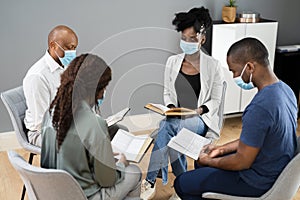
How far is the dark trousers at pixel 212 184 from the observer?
186cm

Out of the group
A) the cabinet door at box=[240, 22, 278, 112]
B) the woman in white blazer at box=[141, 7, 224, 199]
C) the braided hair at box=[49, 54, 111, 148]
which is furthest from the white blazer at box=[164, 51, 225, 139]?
the cabinet door at box=[240, 22, 278, 112]

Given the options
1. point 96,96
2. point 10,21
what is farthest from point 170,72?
point 10,21

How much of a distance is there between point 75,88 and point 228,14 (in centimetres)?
232

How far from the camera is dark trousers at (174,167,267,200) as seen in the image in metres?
1.86

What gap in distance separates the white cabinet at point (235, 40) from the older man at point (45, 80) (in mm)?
1516

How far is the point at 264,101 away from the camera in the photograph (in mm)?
1746

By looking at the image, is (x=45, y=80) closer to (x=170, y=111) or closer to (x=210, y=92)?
(x=170, y=111)

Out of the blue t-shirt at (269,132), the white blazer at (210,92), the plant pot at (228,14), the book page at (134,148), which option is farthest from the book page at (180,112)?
the plant pot at (228,14)

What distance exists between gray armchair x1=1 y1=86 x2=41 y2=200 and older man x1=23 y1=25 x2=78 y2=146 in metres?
0.04

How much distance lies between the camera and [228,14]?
12.0 ft

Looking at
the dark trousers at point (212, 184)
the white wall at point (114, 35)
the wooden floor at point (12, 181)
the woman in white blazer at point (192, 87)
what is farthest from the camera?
the white wall at point (114, 35)

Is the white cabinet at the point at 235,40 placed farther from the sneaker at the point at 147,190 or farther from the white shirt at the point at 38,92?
the white shirt at the point at 38,92

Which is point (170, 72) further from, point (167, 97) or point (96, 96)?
point (96, 96)

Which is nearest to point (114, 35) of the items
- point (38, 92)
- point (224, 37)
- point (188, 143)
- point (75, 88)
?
point (224, 37)
